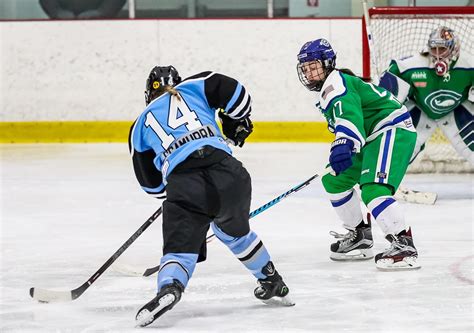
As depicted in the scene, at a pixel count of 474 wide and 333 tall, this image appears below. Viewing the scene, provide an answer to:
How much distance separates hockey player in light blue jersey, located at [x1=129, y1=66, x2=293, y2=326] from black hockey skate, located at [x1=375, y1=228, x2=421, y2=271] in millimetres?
643

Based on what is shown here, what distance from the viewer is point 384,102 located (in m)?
3.76

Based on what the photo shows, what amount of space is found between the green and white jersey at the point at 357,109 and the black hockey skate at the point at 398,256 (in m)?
0.37

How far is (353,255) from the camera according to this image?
12.8 ft

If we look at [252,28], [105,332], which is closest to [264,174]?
[252,28]

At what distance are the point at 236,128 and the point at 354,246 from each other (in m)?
0.93

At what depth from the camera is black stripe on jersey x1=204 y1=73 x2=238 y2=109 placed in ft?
10.0

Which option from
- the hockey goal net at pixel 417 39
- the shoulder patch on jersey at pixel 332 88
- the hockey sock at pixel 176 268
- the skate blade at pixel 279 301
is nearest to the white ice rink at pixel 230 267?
the skate blade at pixel 279 301

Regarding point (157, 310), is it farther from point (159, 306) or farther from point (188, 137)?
point (188, 137)

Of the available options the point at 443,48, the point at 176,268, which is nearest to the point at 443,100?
the point at 443,48

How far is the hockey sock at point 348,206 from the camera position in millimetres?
3908

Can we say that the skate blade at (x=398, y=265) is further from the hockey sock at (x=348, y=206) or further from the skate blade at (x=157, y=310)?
the skate blade at (x=157, y=310)

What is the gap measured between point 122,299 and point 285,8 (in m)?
5.33

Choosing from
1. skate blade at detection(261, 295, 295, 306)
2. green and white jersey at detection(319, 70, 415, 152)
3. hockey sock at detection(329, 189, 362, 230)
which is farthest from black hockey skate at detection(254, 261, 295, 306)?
hockey sock at detection(329, 189, 362, 230)

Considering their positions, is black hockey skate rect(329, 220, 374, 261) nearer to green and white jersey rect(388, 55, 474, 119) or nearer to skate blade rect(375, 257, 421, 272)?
skate blade rect(375, 257, 421, 272)
